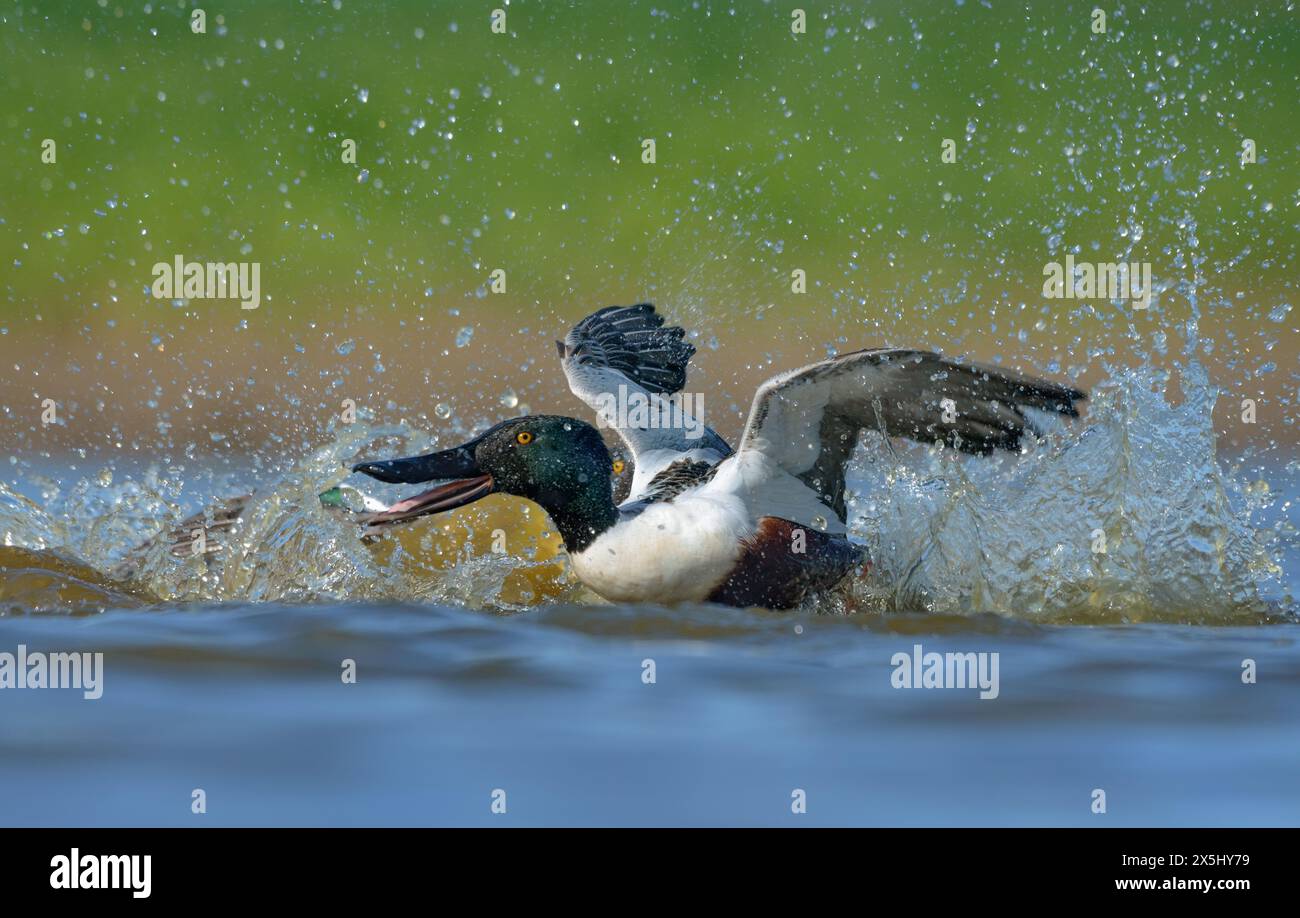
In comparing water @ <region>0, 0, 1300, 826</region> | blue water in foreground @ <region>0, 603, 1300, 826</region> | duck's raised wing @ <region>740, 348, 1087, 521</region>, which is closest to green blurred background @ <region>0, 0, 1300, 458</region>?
water @ <region>0, 0, 1300, 826</region>

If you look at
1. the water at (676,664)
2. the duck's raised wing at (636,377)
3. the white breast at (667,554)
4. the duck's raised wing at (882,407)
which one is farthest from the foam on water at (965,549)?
the duck's raised wing at (636,377)

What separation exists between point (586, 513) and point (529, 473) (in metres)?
0.27

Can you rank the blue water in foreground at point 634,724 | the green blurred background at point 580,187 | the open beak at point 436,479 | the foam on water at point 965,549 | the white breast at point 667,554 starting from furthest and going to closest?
the green blurred background at point 580,187, the foam on water at point 965,549, the open beak at point 436,479, the white breast at point 667,554, the blue water in foreground at point 634,724

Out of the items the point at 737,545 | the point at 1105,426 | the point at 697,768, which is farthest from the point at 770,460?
the point at 697,768

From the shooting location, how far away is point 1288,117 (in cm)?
1577

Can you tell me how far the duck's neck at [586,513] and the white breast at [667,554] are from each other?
3 centimetres

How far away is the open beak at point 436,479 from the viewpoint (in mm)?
6480

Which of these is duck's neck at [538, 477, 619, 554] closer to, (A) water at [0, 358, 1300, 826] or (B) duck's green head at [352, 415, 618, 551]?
(B) duck's green head at [352, 415, 618, 551]

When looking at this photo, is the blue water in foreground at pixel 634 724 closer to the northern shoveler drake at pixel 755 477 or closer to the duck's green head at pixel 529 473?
the northern shoveler drake at pixel 755 477

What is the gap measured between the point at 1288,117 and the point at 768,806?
13.3 metres

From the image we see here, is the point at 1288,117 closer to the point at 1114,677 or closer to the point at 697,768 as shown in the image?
the point at 1114,677

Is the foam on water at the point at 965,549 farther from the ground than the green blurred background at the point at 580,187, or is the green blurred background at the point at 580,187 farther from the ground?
the green blurred background at the point at 580,187

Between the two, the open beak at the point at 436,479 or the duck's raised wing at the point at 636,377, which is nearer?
the open beak at the point at 436,479

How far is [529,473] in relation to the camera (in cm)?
655
